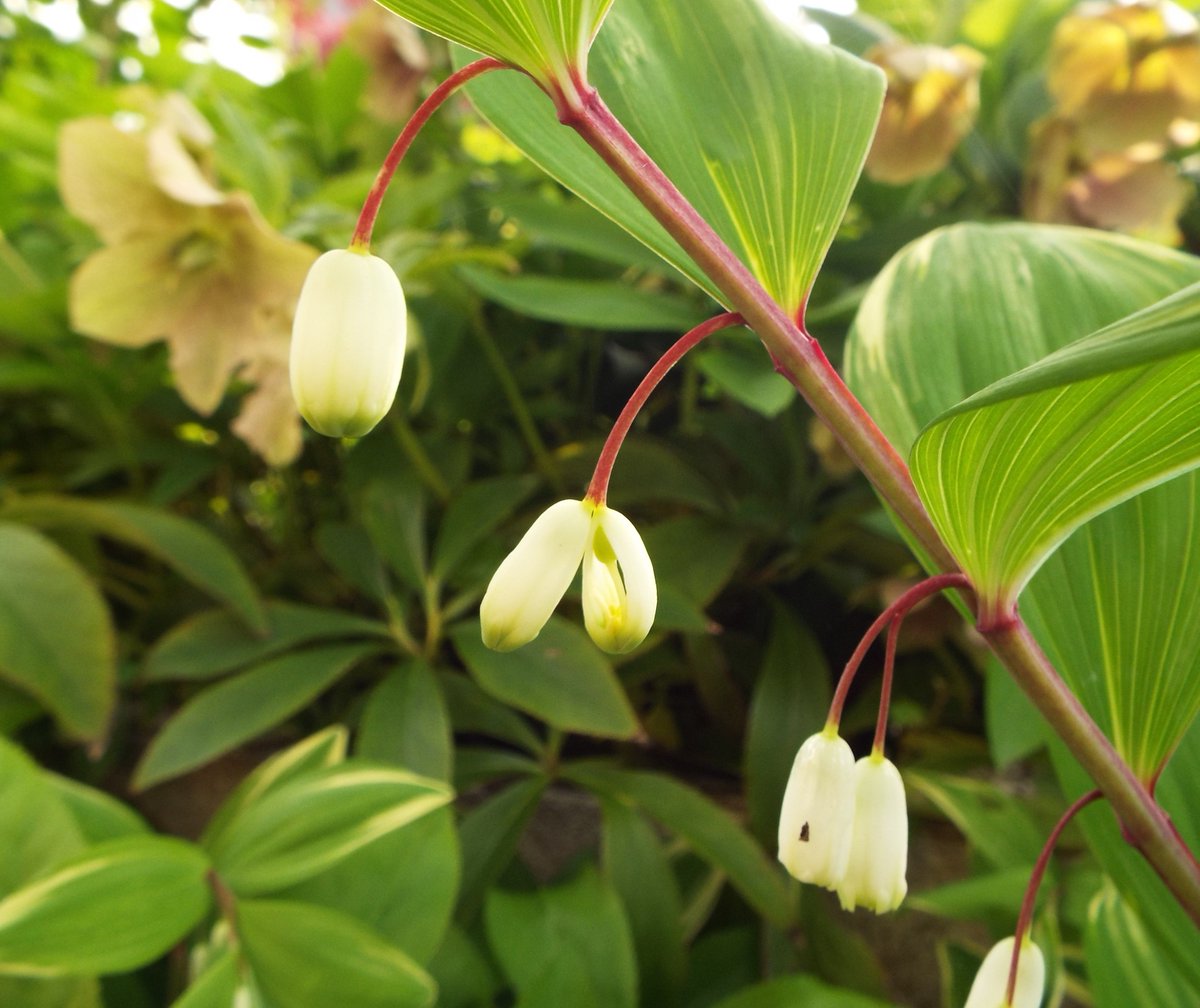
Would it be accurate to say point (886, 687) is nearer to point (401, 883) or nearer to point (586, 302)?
point (401, 883)

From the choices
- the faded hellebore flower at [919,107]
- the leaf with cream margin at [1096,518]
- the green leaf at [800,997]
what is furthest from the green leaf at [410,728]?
the faded hellebore flower at [919,107]

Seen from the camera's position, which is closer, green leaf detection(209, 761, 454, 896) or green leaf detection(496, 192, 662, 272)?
green leaf detection(209, 761, 454, 896)

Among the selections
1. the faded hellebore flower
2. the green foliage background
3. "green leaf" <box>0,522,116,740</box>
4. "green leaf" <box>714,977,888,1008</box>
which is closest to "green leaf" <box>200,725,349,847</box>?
the green foliage background

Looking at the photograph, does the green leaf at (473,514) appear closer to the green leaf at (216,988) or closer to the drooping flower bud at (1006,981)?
the green leaf at (216,988)

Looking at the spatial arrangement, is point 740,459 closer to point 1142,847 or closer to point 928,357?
point 928,357

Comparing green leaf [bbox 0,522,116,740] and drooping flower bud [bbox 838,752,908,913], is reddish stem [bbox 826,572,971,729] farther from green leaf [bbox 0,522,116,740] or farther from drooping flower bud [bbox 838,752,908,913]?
green leaf [bbox 0,522,116,740]

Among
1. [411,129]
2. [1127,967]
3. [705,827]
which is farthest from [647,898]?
[411,129]

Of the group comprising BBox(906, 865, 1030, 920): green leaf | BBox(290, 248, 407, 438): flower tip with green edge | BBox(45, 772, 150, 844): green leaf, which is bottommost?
BBox(45, 772, 150, 844): green leaf
